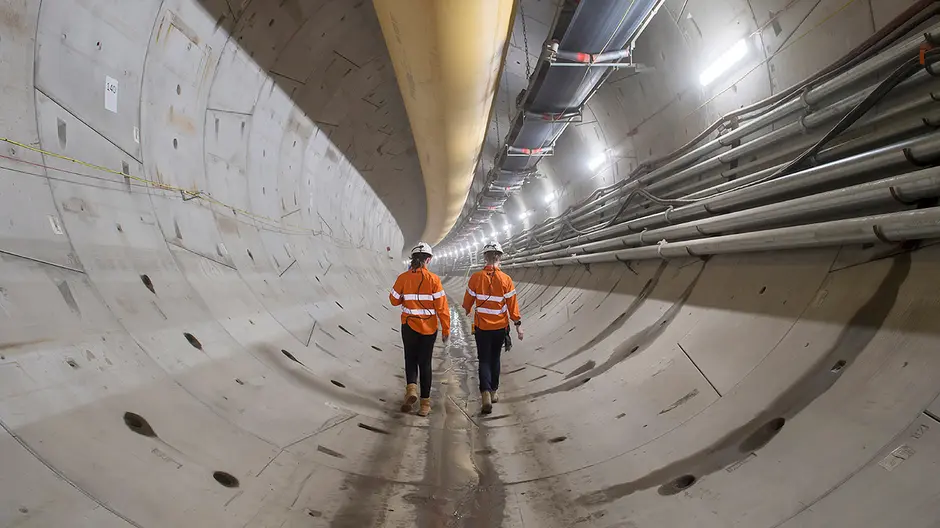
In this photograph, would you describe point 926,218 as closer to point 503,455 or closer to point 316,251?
point 503,455

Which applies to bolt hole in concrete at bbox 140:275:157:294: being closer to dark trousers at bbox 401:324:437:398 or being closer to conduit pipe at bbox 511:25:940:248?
dark trousers at bbox 401:324:437:398

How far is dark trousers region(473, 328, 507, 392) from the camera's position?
4.47 meters

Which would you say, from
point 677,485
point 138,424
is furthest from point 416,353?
point 677,485

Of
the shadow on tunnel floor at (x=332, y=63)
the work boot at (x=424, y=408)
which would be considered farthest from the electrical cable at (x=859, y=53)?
the shadow on tunnel floor at (x=332, y=63)

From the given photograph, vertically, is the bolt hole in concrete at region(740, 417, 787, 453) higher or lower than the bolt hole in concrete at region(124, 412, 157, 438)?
lower

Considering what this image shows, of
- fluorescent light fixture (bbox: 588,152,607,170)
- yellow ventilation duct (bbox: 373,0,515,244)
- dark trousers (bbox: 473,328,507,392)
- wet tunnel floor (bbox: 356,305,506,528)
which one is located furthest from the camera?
fluorescent light fixture (bbox: 588,152,607,170)

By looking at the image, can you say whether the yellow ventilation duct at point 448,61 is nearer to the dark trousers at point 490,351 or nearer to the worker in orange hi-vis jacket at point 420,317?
the worker in orange hi-vis jacket at point 420,317

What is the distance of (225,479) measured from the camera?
2203mm

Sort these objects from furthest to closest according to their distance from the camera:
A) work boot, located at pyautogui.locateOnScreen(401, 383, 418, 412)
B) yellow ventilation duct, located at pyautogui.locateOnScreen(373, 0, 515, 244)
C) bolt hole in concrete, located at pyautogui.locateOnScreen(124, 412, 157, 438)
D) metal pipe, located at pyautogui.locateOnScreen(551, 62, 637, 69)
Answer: metal pipe, located at pyautogui.locateOnScreen(551, 62, 637, 69) < work boot, located at pyautogui.locateOnScreen(401, 383, 418, 412) < yellow ventilation duct, located at pyautogui.locateOnScreen(373, 0, 515, 244) < bolt hole in concrete, located at pyautogui.locateOnScreen(124, 412, 157, 438)

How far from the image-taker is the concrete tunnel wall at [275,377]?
178 centimetres

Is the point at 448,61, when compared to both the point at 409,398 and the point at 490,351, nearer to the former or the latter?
the point at 490,351

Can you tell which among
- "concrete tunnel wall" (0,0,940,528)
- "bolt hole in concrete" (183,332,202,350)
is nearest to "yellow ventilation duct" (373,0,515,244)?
"concrete tunnel wall" (0,0,940,528)

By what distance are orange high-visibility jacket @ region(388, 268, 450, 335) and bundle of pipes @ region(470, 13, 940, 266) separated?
246cm

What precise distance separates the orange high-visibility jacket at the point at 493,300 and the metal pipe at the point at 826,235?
5.71 feet
